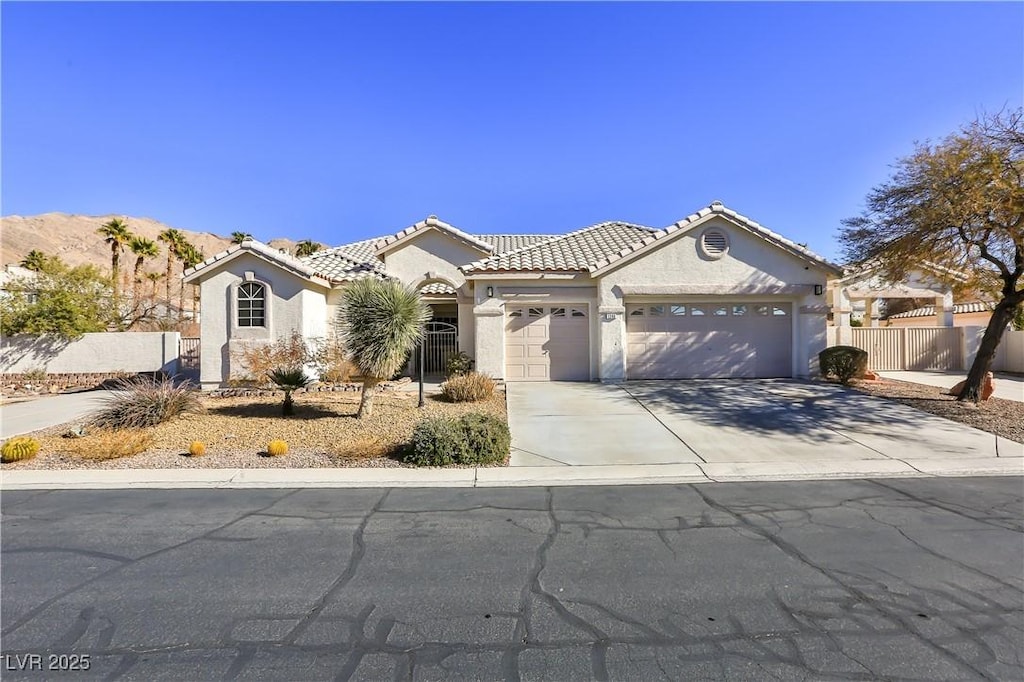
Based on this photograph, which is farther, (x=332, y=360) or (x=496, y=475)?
(x=332, y=360)

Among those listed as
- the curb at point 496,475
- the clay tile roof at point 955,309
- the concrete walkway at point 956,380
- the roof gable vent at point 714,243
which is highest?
the roof gable vent at point 714,243

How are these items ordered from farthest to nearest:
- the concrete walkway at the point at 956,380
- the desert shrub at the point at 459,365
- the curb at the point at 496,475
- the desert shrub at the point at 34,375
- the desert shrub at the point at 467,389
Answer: the desert shrub at the point at 34,375
the desert shrub at the point at 459,365
the concrete walkway at the point at 956,380
the desert shrub at the point at 467,389
the curb at the point at 496,475

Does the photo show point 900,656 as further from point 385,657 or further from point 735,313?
point 735,313

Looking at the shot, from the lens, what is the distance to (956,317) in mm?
27531

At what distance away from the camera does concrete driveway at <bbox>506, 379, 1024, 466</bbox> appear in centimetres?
830

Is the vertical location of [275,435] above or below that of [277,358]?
below

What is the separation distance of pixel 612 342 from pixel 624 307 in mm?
1260

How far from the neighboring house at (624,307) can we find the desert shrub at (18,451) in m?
7.26

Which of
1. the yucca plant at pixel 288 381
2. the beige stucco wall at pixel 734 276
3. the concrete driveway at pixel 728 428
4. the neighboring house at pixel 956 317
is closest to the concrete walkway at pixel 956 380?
the beige stucco wall at pixel 734 276

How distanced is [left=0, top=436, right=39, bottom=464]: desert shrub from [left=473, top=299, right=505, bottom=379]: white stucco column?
10217 mm

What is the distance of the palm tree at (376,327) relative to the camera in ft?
34.1

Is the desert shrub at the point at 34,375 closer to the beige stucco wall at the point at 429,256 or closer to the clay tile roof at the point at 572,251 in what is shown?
the beige stucco wall at the point at 429,256

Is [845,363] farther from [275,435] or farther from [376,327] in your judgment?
[275,435]

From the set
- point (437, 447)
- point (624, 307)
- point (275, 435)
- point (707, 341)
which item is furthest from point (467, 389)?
point (707, 341)
